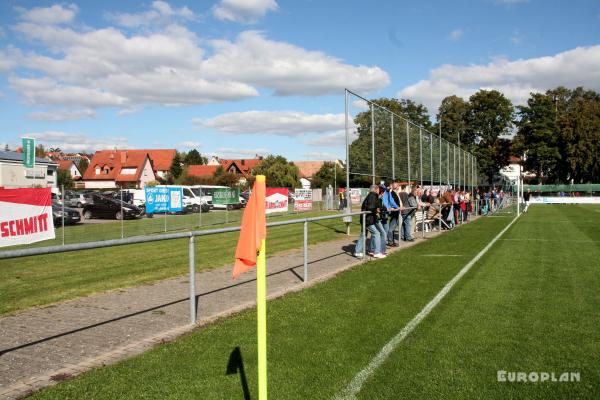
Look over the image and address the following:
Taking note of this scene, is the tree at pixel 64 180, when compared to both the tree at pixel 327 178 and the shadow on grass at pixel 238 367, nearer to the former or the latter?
the tree at pixel 327 178

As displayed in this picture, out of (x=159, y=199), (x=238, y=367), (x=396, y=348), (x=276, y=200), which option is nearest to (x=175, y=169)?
(x=276, y=200)

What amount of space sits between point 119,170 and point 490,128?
64.5 metres

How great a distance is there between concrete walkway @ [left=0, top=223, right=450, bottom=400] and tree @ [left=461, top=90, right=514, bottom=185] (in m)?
67.4

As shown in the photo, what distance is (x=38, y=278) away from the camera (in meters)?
10.5

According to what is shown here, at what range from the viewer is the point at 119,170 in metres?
97.0

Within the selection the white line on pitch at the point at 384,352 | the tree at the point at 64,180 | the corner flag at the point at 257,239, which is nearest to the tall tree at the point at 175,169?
the tree at the point at 64,180

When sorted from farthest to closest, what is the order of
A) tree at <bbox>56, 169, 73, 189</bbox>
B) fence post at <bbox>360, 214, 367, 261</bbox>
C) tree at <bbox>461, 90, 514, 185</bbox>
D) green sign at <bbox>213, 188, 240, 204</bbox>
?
tree at <bbox>56, 169, 73, 189</bbox> < tree at <bbox>461, 90, 514, 185</bbox> < green sign at <bbox>213, 188, 240, 204</bbox> < fence post at <bbox>360, 214, 367, 261</bbox>

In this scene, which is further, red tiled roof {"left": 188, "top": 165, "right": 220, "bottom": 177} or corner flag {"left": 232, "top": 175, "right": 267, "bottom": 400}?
red tiled roof {"left": 188, "top": 165, "right": 220, "bottom": 177}

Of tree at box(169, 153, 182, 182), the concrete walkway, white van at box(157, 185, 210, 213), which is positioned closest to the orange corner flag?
the concrete walkway

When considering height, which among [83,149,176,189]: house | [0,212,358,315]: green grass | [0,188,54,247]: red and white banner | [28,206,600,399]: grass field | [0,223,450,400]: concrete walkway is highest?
[83,149,176,189]: house

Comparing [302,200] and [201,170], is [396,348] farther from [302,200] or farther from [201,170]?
[201,170]

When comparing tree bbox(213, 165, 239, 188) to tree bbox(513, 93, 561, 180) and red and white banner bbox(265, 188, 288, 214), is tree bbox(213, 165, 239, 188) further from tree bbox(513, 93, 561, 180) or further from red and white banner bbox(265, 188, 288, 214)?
red and white banner bbox(265, 188, 288, 214)

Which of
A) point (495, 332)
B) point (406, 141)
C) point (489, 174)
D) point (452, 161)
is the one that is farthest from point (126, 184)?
point (495, 332)

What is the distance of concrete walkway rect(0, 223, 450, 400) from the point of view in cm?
495
